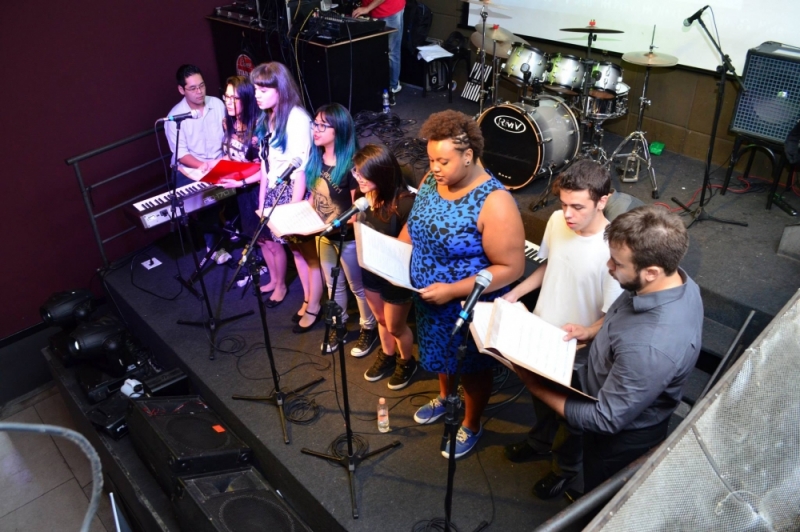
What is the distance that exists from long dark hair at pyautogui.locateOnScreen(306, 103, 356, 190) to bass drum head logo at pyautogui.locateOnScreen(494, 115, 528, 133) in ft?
4.77

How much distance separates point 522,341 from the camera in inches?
78.1

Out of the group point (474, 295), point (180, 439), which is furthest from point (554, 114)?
point (180, 439)

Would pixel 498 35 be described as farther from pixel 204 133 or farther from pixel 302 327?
pixel 302 327

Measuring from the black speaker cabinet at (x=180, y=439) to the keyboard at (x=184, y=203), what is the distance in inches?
49.6

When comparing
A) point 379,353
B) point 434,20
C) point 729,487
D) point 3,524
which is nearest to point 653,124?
point 434,20

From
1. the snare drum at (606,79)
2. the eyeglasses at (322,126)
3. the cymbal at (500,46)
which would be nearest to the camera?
the eyeglasses at (322,126)

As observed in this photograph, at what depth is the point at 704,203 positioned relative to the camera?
163 inches

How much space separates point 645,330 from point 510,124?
274 centimetres

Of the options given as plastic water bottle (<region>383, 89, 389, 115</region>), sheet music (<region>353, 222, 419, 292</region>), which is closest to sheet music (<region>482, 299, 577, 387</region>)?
sheet music (<region>353, 222, 419, 292</region>)

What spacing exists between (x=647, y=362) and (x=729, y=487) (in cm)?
42

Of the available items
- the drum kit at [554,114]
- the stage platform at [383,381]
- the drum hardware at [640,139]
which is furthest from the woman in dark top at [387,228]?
the drum hardware at [640,139]

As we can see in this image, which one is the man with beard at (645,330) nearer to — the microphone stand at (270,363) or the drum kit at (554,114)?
the microphone stand at (270,363)

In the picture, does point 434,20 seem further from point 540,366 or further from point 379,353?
point 540,366

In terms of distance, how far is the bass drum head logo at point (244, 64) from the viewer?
5355 mm
